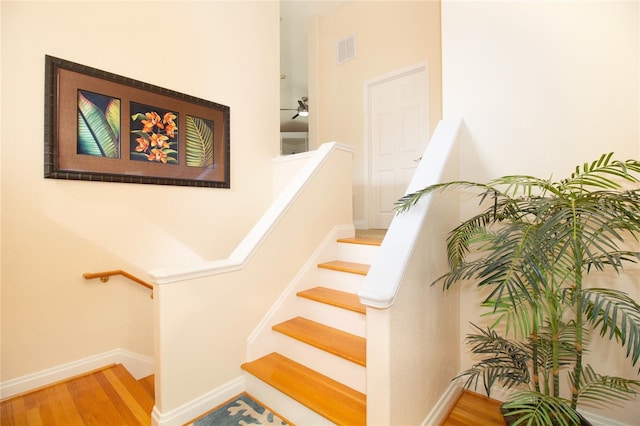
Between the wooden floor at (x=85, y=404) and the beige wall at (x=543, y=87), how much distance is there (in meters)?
2.15

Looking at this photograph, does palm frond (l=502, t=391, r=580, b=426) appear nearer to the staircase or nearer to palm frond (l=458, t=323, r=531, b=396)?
palm frond (l=458, t=323, r=531, b=396)

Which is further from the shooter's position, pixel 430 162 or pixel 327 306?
pixel 327 306

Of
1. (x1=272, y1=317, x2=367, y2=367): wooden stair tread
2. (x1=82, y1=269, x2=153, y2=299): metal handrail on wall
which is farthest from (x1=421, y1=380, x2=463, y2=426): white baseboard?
(x1=82, y1=269, x2=153, y2=299): metal handrail on wall

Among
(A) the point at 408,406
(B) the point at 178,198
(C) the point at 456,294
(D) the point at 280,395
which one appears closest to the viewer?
(A) the point at 408,406

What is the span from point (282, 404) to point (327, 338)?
444 mm

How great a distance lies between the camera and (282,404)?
1.69 metres

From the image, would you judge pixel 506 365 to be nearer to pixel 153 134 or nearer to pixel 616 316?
pixel 616 316

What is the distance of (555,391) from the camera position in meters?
1.27

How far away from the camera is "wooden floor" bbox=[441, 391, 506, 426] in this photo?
167 centimetres

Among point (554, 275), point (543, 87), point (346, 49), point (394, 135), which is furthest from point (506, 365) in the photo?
point (346, 49)

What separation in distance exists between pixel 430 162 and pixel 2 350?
9.42 feet

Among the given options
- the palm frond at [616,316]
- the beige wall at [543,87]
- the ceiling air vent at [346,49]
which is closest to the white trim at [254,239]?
the beige wall at [543,87]

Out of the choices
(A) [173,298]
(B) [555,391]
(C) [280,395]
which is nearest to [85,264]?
(A) [173,298]

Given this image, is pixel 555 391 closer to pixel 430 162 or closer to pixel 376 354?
pixel 376 354
